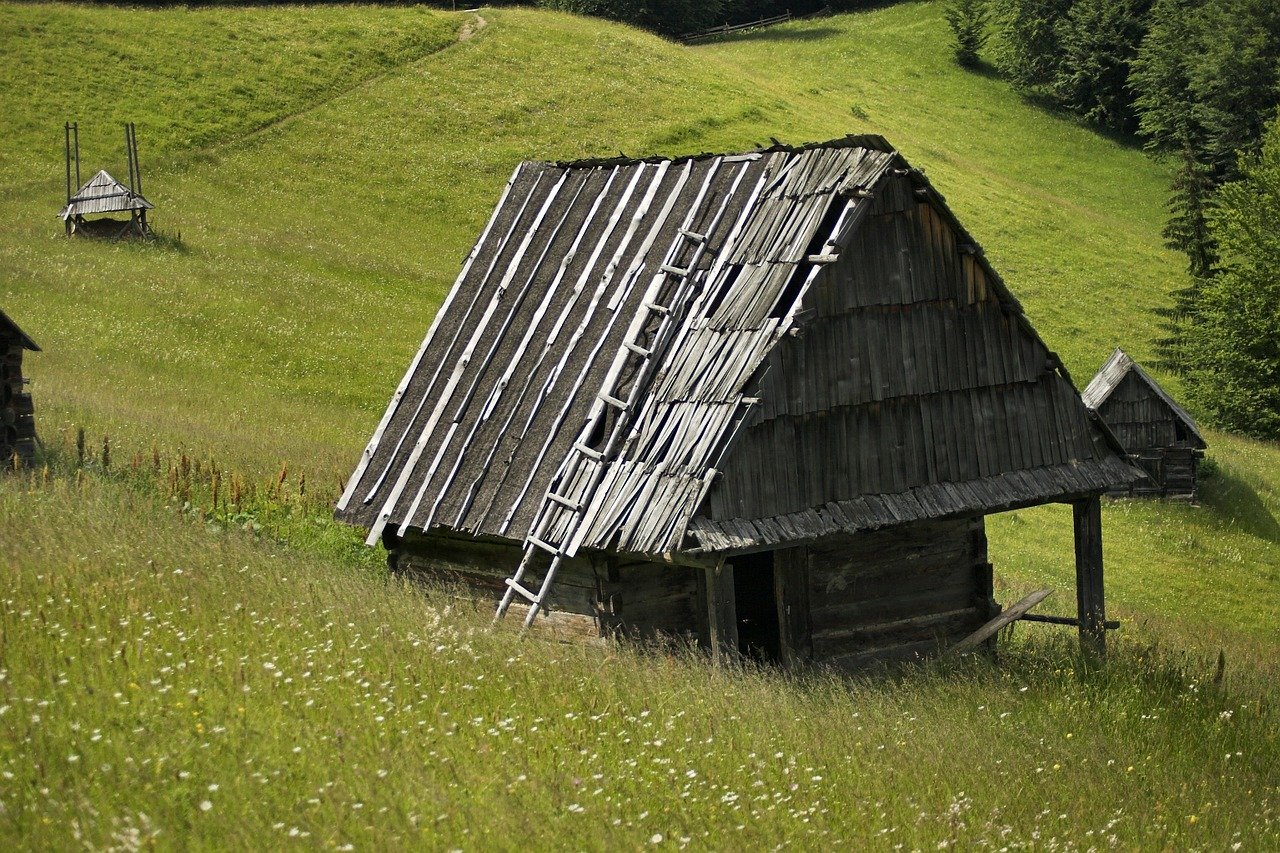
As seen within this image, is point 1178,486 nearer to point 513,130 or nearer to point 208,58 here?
point 513,130

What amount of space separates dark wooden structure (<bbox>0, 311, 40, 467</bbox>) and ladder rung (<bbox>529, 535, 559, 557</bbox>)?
8500 mm

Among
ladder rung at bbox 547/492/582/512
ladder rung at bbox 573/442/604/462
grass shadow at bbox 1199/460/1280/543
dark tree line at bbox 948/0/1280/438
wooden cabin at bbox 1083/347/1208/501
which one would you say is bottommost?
grass shadow at bbox 1199/460/1280/543

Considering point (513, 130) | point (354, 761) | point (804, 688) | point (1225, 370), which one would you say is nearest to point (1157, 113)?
point (1225, 370)

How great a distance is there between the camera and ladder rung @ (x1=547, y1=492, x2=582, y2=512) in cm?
1240

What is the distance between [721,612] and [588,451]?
1.96 metres

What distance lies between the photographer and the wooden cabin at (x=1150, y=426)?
107ft

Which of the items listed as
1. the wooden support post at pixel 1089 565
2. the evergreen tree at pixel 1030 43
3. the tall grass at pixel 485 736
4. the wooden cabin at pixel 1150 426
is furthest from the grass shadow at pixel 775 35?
the tall grass at pixel 485 736

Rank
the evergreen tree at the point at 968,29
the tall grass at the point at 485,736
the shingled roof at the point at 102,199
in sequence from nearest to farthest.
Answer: the tall grass at the point at 485,736 → the shingled roof at the point at 102,199 → the evergreen tree at the point at 968,29

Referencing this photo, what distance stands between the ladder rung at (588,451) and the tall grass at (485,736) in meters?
1.97

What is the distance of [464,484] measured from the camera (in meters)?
13.7

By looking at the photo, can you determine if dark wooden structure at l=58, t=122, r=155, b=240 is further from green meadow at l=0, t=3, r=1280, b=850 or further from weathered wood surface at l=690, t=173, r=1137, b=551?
weathered wood surface at l=690, t=173, r=1137, b=551

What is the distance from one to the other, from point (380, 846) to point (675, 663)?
177 inches

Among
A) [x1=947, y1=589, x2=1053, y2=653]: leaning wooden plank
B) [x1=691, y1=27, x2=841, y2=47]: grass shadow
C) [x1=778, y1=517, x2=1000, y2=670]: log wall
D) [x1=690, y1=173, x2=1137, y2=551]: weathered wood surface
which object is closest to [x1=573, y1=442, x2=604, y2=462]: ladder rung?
[x1=690, y1=173, x2=1137, y2=551]: weathered wood surface

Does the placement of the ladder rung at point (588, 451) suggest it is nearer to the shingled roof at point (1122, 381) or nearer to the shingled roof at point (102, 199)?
the shingled roof at point (1122, 381)
